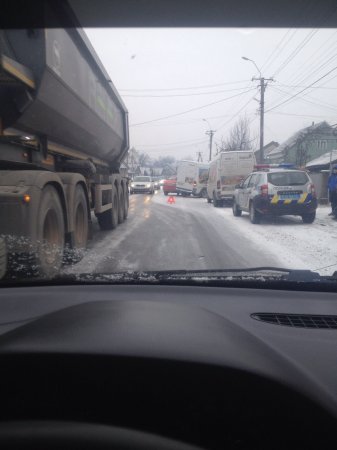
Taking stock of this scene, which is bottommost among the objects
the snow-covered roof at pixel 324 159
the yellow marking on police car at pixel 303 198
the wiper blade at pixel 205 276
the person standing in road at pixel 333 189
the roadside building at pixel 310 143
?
the wiper blade at pixel 205 276

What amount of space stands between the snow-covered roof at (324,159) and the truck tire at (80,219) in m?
3.91

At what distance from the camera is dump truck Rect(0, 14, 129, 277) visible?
15.3 feet

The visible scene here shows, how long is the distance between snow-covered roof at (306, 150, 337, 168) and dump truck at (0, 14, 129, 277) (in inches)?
153

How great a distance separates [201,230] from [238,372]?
6.72 meters

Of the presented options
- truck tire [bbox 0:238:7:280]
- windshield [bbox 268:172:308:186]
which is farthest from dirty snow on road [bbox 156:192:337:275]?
truck tire [bbox 0:238:7:280]

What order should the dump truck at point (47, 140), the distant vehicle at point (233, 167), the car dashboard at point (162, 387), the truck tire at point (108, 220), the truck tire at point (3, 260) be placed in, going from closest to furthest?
the car dashboard at point (162, 387), the truck tire at point (3, 260), the dump truck at point (47, 140), the truck tire at point (108, 220), the distant vehicle at point (233, 167)

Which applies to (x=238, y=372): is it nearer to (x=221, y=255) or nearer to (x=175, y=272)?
(x=175, y=272)

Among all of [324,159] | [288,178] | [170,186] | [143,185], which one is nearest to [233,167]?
[143,185]

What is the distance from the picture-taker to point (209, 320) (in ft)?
7.35

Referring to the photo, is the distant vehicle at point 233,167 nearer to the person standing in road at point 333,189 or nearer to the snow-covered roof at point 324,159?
the snow-covered roof at point 324,159

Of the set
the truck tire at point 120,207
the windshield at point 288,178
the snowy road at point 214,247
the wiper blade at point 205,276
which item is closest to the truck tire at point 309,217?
the snowy road at point 214,247

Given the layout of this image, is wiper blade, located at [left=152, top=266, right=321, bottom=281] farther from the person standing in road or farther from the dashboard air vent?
the person standing in road

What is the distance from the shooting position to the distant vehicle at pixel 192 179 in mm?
27844

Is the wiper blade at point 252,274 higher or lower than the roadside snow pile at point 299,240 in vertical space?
higher
